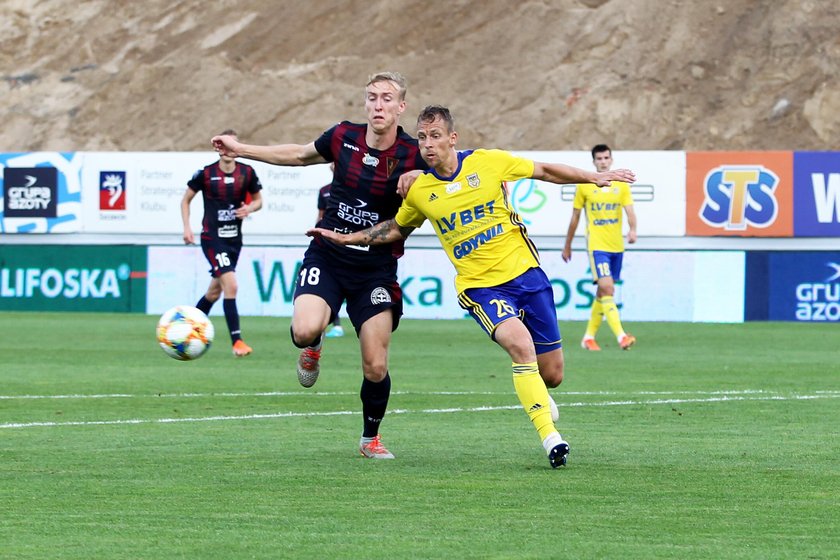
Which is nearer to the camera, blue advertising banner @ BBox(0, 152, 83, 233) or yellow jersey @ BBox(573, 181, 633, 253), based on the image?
yellow jersey @ BBox(573, 181, 633, 253)

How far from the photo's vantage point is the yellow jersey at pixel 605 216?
18.9 m

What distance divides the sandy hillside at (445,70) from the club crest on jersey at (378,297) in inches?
1088

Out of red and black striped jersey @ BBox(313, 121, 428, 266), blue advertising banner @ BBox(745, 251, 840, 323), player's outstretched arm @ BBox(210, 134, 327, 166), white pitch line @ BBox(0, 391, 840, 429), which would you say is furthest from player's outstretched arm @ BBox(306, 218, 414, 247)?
blue advertising banner @ BBox(745, 251, 840, 323)

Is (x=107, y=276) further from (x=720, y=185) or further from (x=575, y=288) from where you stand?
(x=720, y=185)

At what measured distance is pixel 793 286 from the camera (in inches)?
990

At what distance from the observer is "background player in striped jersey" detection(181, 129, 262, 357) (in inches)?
701

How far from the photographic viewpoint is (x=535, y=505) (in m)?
7.07

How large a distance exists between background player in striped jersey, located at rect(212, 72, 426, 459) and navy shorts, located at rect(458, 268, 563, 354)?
56 cm

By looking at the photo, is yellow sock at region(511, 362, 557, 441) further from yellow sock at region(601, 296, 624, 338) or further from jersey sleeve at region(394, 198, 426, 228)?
yellow sock at region(601, 296, 624, 338)

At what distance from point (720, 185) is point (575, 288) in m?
2.88

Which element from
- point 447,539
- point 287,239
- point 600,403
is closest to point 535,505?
point 447,539

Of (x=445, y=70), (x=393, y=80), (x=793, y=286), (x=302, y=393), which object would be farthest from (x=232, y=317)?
(x=445, y=70)

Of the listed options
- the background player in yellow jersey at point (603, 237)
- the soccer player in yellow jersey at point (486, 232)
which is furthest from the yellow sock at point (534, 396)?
the background player in yellow jersey at point (603, 237)

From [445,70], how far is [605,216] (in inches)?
845
